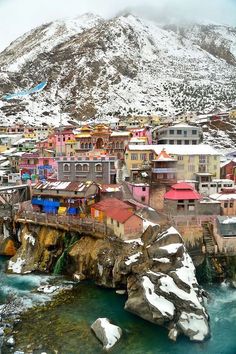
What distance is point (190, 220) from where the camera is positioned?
48.3 m

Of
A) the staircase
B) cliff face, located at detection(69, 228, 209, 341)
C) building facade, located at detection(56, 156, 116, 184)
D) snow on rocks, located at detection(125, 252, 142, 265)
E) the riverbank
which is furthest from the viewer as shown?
building facade, located at detection(56, 156, 116, 184)

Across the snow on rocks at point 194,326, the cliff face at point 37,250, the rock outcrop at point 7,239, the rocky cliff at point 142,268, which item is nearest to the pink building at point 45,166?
the rock outcrop at point 7,239

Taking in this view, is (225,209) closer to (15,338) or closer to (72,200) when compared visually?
(72,200)

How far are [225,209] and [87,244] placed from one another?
19.0 m

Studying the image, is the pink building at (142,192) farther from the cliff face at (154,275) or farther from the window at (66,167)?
the cliff face at (154,275)

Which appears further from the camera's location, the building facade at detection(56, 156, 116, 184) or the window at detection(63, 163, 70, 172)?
the window at detection(63, 163, 70, 172)

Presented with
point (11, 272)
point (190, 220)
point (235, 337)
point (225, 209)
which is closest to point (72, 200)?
point (11, 272)

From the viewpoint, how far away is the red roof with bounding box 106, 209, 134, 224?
44.3 meters

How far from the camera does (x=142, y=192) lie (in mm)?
57438

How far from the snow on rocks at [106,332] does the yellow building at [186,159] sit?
36748 mm

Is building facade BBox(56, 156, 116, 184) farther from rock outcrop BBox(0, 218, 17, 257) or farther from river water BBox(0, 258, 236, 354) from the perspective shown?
river water BBox(0, 258, 236, 354)

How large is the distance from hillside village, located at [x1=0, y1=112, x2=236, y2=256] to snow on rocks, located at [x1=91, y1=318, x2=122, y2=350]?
12.5 meters

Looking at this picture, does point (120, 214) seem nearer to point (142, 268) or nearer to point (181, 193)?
point (142, 268)

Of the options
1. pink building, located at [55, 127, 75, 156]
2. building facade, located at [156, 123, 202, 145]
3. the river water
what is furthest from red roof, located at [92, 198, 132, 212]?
pink building, located at [55, 127, 75, 156]
